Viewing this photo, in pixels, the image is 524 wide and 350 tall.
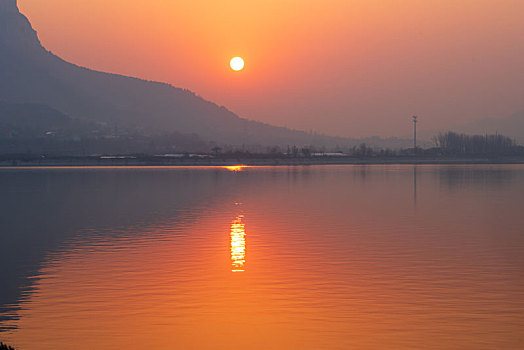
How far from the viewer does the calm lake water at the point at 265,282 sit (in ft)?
62.8

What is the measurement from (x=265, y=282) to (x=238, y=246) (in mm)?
10096

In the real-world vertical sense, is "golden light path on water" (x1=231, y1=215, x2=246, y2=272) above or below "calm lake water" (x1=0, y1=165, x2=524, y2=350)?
above

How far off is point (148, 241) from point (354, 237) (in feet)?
38.0

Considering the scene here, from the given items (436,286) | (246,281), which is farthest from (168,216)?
(436,286)

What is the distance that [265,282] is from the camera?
2628 centimetres

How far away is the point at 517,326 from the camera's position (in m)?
19.6

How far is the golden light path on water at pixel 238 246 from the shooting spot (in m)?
30.2

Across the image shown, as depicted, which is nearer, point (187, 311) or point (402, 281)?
point (187, 311)

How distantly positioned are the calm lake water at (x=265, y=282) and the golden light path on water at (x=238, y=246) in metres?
0.09

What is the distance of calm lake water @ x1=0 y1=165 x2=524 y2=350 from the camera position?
1914cm

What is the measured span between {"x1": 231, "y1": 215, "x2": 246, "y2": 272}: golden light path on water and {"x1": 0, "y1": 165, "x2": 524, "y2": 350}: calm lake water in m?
0.09

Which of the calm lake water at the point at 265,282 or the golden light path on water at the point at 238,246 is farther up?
the golden light path on water at the point at 238,246

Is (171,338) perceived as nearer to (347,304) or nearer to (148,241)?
(347,304)

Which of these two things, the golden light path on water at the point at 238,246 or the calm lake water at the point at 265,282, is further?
the golden light path on water at the point at 238,246
